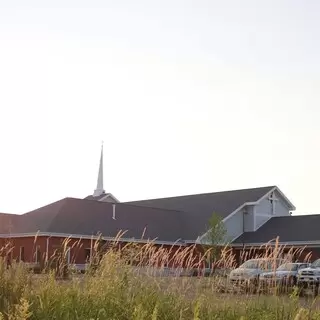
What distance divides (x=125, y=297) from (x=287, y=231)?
123 feet

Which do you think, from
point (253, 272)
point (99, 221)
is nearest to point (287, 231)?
point (99, 221)

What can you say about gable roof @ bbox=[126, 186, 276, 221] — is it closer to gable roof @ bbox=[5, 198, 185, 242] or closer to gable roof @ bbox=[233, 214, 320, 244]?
gable roof @ bbox=[233, 214, 320, 244]

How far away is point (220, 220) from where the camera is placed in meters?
42.7

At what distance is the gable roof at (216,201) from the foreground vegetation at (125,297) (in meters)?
36.6

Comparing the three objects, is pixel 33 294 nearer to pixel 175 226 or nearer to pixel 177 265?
pixel 177 265

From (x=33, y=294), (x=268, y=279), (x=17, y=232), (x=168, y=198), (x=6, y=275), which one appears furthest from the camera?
(x=168, y=198)

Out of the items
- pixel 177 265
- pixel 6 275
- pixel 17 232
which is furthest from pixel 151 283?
pixel 17 232

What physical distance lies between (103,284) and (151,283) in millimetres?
981

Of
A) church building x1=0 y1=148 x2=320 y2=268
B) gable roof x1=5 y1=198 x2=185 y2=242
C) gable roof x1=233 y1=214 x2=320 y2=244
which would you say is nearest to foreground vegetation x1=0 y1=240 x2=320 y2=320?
church building x1=0 y1=148 x2=320 y2=268

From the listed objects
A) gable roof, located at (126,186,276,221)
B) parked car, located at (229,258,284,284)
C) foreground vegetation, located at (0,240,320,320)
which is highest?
gable roof, located at (126,186,276,221)

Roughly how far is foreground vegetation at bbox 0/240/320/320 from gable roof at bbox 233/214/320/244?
109 ft

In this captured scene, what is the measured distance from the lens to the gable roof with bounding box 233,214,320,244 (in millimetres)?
43375

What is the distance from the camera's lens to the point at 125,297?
929cm

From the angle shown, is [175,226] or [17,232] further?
[175,226]
